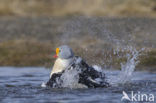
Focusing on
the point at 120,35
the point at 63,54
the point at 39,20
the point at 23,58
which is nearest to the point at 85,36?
the point at 120,35

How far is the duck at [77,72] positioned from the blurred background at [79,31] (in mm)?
Result: 2419

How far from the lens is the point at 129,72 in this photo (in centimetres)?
976

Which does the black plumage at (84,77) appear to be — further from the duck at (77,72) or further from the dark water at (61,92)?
the dark water at (61,92)

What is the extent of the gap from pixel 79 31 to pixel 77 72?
9.83m

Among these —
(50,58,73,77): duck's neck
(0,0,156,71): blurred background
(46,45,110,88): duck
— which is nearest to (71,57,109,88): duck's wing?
(46,45,110,88): duck

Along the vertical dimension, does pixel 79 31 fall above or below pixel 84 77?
above

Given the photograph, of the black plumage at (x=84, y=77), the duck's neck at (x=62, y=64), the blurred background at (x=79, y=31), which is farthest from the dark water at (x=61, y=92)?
the blurred background at (x=79, y=31)

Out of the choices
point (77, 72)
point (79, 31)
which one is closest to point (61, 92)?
point (77, 72)

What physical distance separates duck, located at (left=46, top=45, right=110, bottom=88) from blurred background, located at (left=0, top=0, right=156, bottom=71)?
242 centimetres

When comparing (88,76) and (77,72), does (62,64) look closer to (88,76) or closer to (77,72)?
(77,72)

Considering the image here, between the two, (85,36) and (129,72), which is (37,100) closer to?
(129,72)

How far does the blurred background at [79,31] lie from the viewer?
14070 millimetres

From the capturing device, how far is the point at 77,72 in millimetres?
8547

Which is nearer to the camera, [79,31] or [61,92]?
[61,92]
